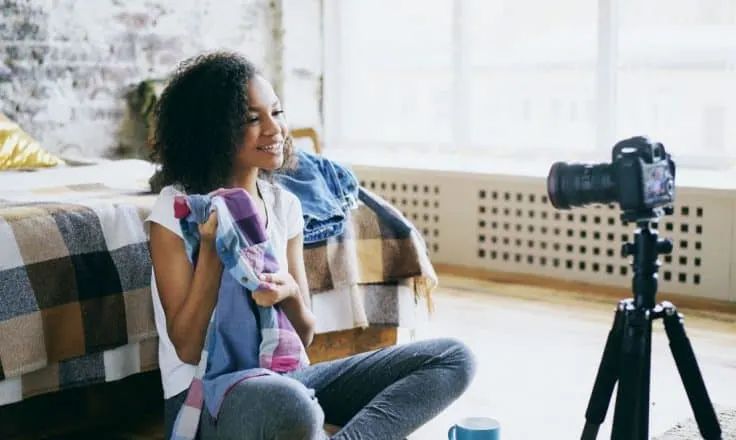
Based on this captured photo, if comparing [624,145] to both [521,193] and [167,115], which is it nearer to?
[167,115]

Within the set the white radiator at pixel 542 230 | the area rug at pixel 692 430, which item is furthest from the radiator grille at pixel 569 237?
the area rug at pixel 692 430

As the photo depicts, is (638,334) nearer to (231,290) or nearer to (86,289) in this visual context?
(231,290)

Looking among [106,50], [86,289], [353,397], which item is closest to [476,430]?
[353,397]

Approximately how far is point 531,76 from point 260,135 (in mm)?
2758

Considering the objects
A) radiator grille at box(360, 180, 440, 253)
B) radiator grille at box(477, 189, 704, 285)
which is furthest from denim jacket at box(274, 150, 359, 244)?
radiator grille at box(360, 180, 440, 253)

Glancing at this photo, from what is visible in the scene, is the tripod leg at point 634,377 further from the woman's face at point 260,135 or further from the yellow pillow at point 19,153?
the yellow pillow at point 19,153

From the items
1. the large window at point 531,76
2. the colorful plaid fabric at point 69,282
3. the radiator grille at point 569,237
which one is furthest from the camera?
the large window at point 531,76

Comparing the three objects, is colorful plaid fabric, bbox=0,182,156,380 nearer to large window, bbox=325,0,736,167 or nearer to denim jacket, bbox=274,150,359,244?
denim jacket, bbox=274,150,359,244

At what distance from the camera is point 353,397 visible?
1900 mm

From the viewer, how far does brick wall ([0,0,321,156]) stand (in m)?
4.01

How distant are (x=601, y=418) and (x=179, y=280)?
763mm

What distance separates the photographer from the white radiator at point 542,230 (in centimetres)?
370

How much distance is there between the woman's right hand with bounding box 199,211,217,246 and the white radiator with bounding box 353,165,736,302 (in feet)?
7.90

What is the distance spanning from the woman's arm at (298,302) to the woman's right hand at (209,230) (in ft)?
0.59
